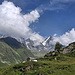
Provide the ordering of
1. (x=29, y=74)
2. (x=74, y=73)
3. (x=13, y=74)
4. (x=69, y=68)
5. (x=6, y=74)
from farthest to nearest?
1. (x=6, y=74)
2. (x=13, y=74)
3. (x=29, y=74)
4. (x=69, y=68)
5. (x=74, y=73)

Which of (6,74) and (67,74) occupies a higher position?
(6,74)

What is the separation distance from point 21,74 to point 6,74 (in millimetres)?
30671

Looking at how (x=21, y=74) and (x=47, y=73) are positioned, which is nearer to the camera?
(x=47, y=73)

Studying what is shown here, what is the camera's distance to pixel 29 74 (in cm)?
10769

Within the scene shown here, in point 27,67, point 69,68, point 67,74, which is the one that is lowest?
point 67,74

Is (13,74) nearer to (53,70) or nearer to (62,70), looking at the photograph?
(53,70)

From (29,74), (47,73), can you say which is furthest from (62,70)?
(29,74)

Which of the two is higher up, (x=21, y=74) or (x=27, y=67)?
(x=27, y=67)

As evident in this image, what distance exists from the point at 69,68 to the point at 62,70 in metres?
6.74

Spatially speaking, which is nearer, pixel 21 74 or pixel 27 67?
pixel 21 74

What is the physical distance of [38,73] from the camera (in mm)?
103375

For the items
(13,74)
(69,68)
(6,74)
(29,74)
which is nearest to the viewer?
(69,68)

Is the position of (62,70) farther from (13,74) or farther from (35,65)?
(13,74)

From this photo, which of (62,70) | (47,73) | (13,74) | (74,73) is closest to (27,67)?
(13,74)
